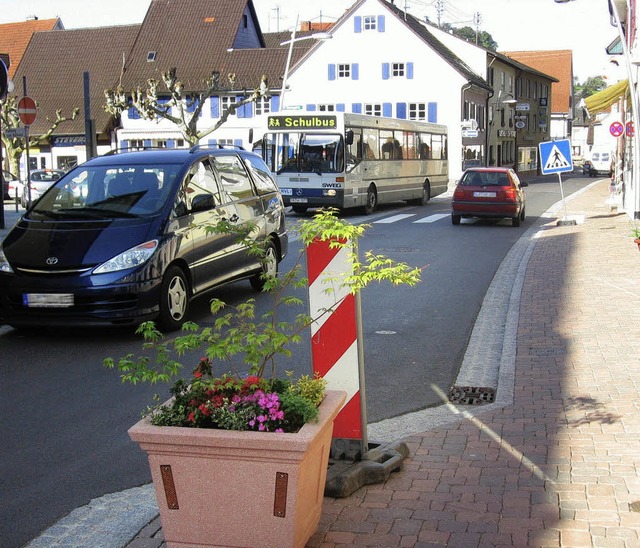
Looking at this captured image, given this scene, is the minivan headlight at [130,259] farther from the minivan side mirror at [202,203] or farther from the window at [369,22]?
the window at [369,22]

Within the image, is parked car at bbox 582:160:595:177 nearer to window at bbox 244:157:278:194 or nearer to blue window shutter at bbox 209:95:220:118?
blue window shutter at bbox 209:95:220:118

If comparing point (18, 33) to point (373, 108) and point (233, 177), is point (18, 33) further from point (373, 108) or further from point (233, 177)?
point (233, 177)

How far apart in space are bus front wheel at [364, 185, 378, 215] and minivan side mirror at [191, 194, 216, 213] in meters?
19.1

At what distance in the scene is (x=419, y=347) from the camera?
9133 mm

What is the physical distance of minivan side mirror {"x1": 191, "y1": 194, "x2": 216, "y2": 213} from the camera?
1026 centimetres

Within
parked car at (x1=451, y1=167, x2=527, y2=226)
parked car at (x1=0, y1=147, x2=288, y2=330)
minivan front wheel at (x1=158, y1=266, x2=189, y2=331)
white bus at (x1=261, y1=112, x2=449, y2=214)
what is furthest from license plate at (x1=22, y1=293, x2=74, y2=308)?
white bus at (x1=261, y1=112, x2=449, y2=214)

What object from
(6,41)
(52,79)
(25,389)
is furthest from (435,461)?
(6,41)

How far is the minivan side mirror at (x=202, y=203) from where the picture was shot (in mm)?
10258

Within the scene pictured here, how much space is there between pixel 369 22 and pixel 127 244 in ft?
174

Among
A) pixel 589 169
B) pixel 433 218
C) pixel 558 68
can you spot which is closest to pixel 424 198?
pixel 433 218

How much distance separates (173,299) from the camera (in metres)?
9.69

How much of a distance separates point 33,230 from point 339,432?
5.55m

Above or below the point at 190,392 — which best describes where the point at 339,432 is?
below

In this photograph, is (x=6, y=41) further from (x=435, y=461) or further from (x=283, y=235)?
(x=435, y=461)
